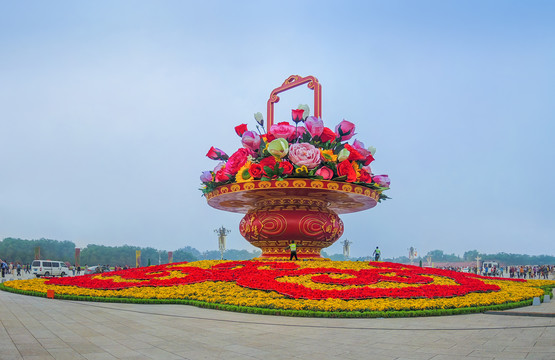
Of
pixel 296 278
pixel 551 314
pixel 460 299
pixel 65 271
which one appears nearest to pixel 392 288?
pixel 460 299

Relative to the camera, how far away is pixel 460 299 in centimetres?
903

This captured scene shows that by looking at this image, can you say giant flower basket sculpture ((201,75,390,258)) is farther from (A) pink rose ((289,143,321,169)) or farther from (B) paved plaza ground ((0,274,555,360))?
(B) paved plaza ground ((0,274,555,360))

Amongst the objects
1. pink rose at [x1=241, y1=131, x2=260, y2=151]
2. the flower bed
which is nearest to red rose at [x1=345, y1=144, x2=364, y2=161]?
pink rose at [x1=241, y1=131, x2=260, y2=151]

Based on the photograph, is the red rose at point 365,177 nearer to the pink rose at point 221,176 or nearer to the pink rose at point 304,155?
the pink rose at point 304,155

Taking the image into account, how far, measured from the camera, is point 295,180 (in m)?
13.1

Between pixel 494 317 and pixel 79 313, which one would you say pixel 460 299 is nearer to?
pixel 494 317

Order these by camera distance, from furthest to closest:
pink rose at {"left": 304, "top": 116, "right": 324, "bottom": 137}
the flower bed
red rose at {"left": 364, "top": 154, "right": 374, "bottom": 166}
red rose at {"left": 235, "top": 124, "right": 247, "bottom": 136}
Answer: red rose at {"left": 235, "top": 124, "right": 247, "bottom": 136} → red rose at {"left": 364, "top": 154, "right": 374, "bottom": 166} → pink rose at {"left": 304, "top": 116, "right": 324, "bottom": 137} → the flower bed

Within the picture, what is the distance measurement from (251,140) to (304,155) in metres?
1.93

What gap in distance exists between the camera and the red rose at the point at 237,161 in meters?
14.3

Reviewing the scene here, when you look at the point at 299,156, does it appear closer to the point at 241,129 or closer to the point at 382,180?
the point at 241,129

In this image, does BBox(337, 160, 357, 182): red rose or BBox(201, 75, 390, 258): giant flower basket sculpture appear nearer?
BBox(201, 75, 390, 258): giant flower basket sculpture

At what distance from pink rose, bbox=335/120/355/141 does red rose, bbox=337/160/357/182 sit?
1.38m

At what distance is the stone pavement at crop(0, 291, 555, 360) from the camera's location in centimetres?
492

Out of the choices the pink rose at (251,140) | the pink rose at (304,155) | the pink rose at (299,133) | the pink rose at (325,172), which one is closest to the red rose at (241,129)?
the pink rose at (251,140)
